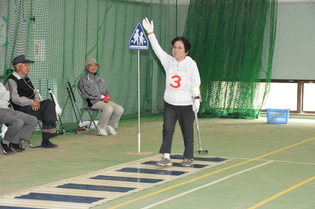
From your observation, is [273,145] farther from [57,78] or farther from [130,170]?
[57,78]

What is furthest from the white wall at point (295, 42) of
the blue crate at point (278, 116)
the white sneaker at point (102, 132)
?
the white sneaker at point (102, 132)

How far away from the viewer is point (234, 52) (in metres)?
12.4

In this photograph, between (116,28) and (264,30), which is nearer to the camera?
(116,28)

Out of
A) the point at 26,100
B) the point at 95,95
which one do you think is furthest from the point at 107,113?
the point at 26,100

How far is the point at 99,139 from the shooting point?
882 cm

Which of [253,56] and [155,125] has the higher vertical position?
[253,56]

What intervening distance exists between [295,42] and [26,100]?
688 centimetres

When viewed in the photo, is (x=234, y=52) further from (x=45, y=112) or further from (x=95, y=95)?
(x=45, y=112)

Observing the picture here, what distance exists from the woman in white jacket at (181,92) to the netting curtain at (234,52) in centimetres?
606

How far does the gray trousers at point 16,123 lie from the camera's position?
7.29 meters

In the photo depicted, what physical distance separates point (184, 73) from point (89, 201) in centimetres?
208

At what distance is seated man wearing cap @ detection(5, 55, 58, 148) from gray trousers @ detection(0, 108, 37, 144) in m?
0.23

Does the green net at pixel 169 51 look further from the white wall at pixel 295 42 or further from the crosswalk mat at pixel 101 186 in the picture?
the crosswalk mat at pixel 101 186

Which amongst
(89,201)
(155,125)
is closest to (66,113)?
(155,125)
